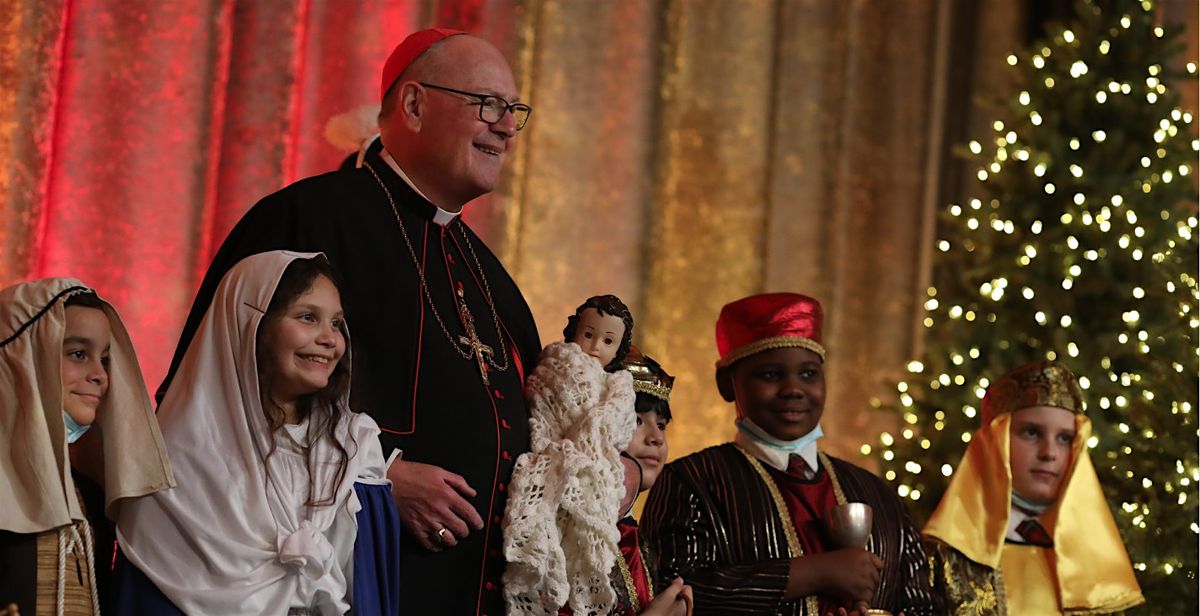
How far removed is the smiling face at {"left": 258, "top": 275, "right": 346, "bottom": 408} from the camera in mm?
2625

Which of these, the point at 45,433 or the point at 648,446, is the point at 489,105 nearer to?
the point at 648,446

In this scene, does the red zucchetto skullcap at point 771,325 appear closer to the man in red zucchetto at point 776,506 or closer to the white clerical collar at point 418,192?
the man in red zucchetto at point 776,506

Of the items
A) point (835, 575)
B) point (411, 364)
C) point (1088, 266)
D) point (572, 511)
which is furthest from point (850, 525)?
point (1088, 266)

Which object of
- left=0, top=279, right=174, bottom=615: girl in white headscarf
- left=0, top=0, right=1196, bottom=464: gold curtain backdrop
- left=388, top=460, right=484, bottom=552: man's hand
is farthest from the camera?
left=0, top=0, right=1196, bottom=464: gold curtain backdrop

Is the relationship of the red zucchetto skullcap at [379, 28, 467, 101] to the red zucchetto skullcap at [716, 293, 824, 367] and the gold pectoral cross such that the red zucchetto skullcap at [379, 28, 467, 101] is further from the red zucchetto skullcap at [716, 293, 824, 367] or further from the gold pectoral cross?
the red zucchetto skullcap at [716, 293, 824, 367]

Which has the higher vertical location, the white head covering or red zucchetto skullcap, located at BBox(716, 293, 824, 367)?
red zucchetto skullcap, located at BBox(716, 293, 824, 367)

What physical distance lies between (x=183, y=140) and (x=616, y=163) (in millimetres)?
2047

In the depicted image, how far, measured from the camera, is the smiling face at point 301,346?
2625mm

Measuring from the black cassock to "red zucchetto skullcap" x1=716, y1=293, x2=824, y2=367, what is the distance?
0.97m

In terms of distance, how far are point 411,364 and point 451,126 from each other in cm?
57

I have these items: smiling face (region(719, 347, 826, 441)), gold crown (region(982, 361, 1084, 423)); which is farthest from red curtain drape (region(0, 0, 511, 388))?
gold crown (region(982, 361, 1084, 423))

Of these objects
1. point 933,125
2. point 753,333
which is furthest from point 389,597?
point 933,125

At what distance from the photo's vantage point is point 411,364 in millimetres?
3010

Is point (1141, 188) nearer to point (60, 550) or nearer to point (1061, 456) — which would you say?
point (1061, 456)
